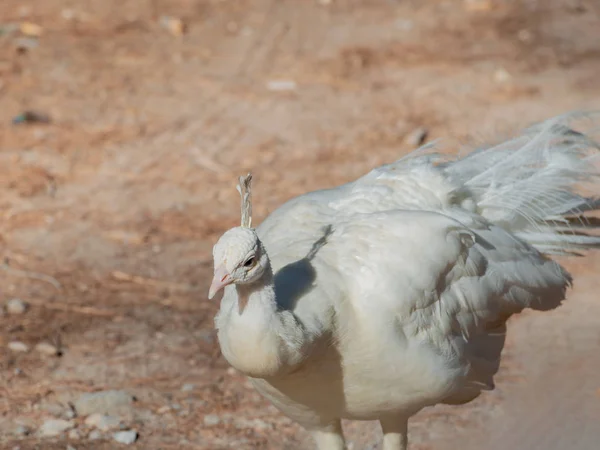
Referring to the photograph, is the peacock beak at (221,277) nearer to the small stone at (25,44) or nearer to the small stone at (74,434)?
the small stone at (74,434)

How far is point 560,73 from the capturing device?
433 inches

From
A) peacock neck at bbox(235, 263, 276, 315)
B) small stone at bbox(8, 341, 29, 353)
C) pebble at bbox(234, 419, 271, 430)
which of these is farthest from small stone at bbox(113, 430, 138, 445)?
peacock neck at bbox(235, 263, 276, 315)

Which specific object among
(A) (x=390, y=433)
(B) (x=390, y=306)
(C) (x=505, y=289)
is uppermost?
(B) (x=390, y=306)

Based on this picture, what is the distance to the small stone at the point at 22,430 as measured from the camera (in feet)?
19.5

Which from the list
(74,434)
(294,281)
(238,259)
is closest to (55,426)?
(74,434)

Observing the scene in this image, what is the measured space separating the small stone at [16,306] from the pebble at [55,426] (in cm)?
135

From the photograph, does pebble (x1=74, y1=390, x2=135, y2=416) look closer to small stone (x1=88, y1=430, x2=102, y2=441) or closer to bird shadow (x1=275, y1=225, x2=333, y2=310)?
small stone (x1=88, y1=430, x2=102, y2=441)

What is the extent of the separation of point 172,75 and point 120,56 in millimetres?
804

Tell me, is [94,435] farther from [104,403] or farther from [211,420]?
[211,420]

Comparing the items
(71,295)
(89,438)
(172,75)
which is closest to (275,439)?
(89,438)

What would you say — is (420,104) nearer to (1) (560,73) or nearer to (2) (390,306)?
(1) (560,73)

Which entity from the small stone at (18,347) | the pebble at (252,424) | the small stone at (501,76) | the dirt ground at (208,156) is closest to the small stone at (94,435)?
the dirt ground at (208,156)

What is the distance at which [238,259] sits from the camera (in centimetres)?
407

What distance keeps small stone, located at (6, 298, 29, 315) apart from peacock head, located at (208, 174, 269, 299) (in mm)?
3501
